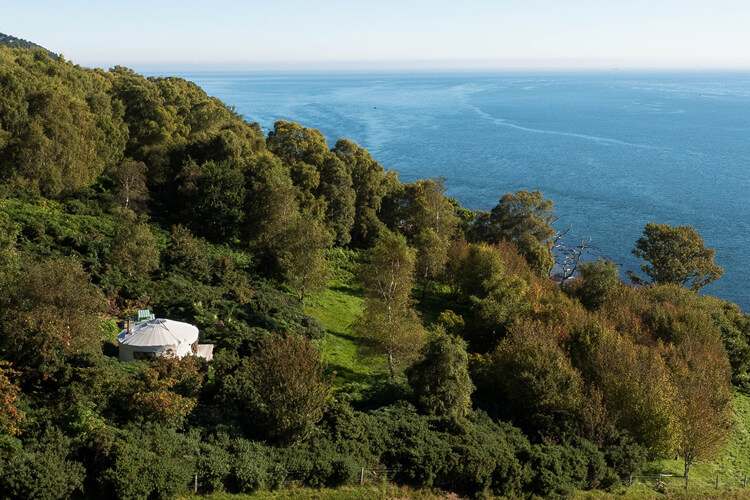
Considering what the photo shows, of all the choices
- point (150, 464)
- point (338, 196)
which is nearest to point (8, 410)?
point (150, 464)

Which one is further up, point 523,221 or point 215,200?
point 215,200

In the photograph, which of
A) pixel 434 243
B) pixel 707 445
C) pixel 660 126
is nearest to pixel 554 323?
pixel 707 445

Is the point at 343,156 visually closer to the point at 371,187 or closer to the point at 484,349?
the point at 371,187

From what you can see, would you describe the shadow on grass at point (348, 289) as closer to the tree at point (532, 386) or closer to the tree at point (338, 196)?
the tree at point (338, 196)

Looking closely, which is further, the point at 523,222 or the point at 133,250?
the point at 523,222

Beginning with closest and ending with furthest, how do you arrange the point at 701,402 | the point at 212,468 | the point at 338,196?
the point at 212,468
the point at 701,402
the point at 338,196

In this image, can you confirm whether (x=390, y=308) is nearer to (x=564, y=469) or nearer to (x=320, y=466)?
(x=564, y=469)
